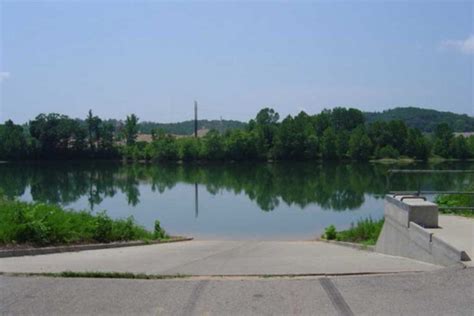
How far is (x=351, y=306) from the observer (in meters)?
5.04

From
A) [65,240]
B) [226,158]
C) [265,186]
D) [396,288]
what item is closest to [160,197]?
[265,186]

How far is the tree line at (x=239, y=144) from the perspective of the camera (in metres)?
109

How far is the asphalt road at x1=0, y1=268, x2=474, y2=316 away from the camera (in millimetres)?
5008

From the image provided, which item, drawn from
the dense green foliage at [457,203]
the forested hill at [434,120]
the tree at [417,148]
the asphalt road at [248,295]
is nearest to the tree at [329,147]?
the tree at [417,148]

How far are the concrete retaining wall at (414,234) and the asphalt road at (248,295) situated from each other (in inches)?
30.0

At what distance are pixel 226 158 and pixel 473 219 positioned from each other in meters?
100

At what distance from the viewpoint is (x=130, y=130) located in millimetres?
119062

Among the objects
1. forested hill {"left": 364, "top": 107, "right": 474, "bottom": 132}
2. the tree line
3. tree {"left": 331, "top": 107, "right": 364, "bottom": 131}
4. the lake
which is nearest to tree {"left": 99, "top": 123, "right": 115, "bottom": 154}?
the tree line

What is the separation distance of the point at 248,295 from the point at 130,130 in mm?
116444

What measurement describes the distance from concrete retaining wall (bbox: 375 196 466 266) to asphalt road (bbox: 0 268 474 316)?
76 centimetres

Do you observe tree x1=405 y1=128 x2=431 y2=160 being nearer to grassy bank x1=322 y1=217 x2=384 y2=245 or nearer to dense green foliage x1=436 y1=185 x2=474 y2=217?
grassy bank x1=322 y1=217 x2=384 y2=245

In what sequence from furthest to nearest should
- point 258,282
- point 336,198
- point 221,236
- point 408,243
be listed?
point 336,198 < point 221,236 < point 408,243 < point 258,282

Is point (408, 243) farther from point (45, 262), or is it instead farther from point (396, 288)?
point (45, 262)

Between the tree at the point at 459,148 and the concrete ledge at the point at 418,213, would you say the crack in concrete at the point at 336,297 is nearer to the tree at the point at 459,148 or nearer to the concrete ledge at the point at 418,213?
the concrete ledge at the point at 418,213
